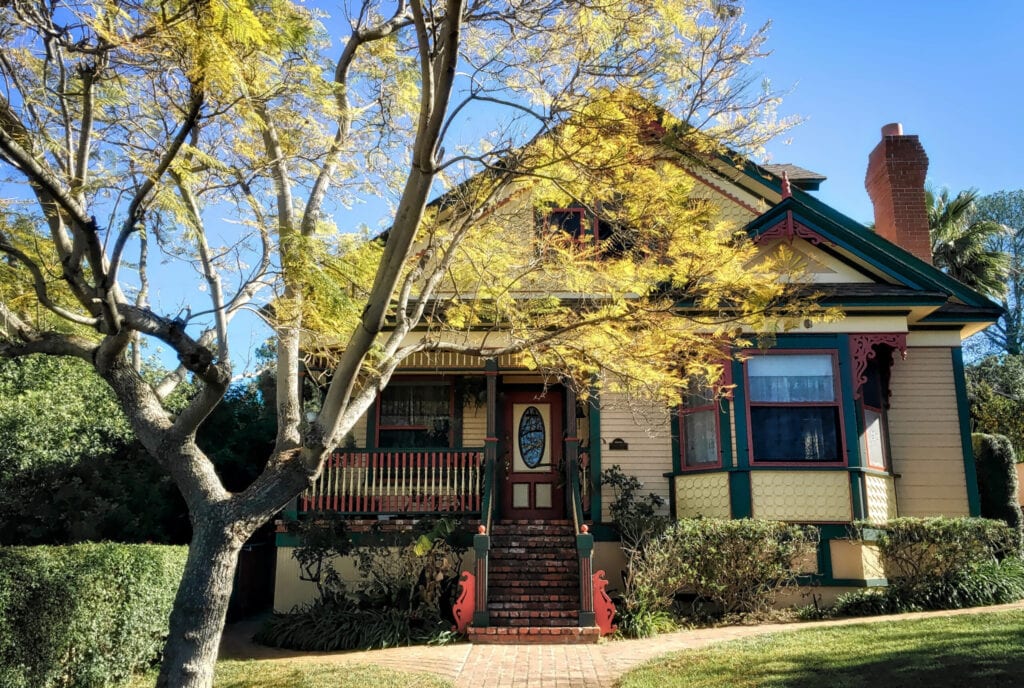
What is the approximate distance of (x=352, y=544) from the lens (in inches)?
485

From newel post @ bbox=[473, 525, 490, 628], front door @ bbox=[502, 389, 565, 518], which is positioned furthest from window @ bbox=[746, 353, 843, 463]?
newel post @ bbox=[473, 525, 490, 628]

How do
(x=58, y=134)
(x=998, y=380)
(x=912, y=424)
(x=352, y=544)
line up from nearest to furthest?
(x=58, y=134) → (x=352, y=544) → (x=912, y=424) → (x=998, y=380)

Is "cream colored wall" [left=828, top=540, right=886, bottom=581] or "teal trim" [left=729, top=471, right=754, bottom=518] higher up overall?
"teal trim" [left=729, top=471, right=754, bottom=518]

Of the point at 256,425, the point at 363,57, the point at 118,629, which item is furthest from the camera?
the point at 256,425

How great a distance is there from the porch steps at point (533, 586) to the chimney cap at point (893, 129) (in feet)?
34.2

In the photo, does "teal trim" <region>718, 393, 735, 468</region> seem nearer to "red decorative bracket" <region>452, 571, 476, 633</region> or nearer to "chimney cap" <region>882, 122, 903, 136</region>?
"red decorative bracket" <region>452, 571, 476, 633</region>

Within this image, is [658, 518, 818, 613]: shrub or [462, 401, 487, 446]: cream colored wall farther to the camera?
[462, 401, 487, 446]: cream colored wall

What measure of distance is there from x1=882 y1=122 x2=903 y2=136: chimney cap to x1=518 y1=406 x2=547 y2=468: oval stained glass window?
Result: 912cm

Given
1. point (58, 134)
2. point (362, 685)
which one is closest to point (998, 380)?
point (362, 685)

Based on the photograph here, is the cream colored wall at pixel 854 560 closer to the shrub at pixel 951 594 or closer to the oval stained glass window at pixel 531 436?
the shrub at pixel 951 594

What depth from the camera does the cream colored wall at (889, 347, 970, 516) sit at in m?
13.6

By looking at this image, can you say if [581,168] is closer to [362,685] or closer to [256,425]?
[362,685]

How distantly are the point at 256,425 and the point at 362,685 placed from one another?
1108cm

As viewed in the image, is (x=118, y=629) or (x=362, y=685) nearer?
(x=362, y=685)
